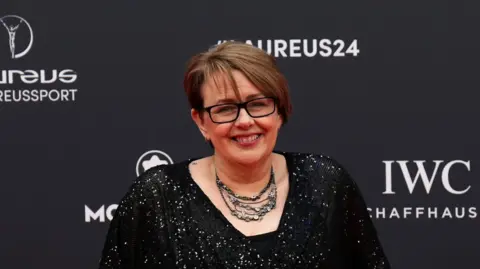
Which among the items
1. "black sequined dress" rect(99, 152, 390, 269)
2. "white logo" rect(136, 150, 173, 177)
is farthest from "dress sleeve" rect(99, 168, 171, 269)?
"white logo" rect(136, 150, 173, 177)

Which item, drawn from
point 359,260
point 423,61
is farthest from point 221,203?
point 423,61

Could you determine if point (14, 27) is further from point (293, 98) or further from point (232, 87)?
point (232, 87)

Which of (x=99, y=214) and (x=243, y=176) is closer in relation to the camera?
(x=243, y=176)

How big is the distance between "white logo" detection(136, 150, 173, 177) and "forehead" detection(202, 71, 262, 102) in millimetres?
1425

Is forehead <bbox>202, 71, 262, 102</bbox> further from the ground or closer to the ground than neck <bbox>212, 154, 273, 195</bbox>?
further from the ground

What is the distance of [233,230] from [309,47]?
56.6 inches

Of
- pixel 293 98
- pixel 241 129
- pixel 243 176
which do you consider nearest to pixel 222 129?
pixel 241 129

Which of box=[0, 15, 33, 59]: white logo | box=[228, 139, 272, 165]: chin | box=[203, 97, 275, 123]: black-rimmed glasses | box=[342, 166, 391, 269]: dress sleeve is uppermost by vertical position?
box=[0, 15, 33, 59]: white logo

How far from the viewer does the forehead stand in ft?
5.60

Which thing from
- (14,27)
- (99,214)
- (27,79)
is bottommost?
(99,214)

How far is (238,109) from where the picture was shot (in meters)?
1.72

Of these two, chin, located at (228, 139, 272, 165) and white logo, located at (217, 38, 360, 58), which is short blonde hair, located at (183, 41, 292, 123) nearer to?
chin, located at (228, 139, 272, 165)

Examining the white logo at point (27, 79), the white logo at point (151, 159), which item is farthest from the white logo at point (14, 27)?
the white logo at point (151, 159)

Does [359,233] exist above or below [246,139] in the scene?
below
